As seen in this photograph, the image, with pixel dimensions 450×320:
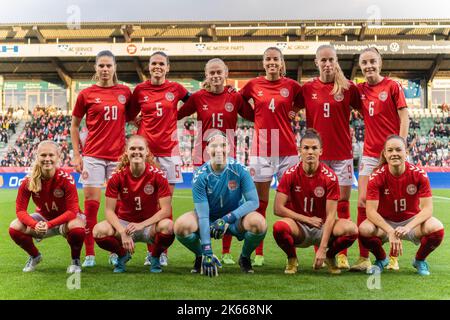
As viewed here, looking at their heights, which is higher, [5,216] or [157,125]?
[157,125]

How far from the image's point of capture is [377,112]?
4.32 meters

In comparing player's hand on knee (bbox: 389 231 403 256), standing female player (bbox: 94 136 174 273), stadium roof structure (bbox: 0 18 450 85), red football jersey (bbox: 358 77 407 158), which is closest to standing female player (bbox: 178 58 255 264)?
standing female player (bbox: 94 136 174 273)

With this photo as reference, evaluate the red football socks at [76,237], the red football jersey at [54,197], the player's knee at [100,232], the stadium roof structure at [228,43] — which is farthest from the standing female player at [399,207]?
the stadium roof structure at [228,43]

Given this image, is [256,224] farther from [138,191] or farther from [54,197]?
[54,197]

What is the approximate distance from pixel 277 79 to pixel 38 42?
69.9 ft

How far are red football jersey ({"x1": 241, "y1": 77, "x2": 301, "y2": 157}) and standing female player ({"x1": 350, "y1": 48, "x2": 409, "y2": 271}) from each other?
605mm

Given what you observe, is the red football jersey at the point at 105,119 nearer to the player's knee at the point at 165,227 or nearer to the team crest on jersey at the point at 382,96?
the player's knee at the point at 165,227

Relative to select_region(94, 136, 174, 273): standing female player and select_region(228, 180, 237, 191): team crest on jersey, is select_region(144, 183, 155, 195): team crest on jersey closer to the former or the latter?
select_region(94, 136, 174, 273): standing female player

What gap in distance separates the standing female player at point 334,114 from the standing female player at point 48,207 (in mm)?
2120

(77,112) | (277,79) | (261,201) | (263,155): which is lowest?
(261,201)

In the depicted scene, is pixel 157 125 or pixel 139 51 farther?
pixel 139 51

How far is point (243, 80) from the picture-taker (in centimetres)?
2367
